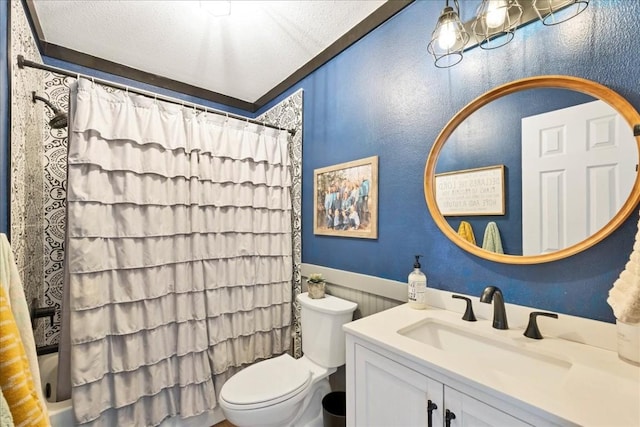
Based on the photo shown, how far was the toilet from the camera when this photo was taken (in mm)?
1255

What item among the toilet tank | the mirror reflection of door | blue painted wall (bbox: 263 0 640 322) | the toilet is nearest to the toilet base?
the toilet

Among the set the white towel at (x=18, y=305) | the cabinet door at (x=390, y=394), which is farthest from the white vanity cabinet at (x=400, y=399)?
the white towel at (x=18, y=305)

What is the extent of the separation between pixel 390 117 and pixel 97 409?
7.27 feet

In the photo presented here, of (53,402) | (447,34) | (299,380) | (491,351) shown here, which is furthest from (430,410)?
(53,402)

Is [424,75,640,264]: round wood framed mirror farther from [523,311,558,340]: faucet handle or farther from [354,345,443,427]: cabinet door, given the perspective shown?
[354,345,443,427]: cabinet door

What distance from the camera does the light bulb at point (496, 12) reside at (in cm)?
97

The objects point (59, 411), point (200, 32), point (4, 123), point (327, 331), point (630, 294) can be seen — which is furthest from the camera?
point (200, 32)

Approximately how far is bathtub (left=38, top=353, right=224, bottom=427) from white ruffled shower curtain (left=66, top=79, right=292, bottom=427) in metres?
0.09

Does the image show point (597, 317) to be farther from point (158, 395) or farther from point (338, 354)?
point (158, 395)

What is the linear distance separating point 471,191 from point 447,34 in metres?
0.68

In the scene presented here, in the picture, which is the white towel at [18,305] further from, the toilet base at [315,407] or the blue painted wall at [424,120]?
the blue painted wall at [424,120]

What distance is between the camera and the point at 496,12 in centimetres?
99

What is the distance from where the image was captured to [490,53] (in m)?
1.14

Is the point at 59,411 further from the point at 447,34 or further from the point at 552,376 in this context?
the point at 447,34
